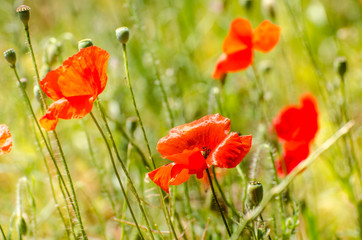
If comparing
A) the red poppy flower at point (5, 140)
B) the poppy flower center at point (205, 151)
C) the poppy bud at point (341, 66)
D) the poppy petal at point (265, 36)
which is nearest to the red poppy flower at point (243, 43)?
the poppy petal at point (265, 36)

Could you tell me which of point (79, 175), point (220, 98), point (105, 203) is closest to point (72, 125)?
point (79, 175)

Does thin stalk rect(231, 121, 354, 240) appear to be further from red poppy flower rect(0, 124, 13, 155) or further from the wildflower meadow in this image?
red poppy flower rect(0, 124, 13, 155)

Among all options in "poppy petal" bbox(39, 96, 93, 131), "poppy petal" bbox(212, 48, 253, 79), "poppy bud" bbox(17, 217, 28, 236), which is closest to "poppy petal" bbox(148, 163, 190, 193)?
"poppy petal" bbox(39, 96, 93, 131)

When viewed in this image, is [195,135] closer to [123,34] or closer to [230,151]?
[230,151]

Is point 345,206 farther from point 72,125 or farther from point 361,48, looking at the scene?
point 72,125

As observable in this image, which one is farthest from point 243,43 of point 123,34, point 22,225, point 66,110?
point 22,225
